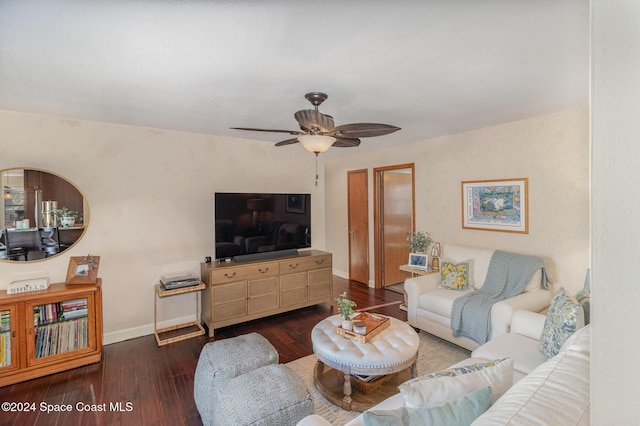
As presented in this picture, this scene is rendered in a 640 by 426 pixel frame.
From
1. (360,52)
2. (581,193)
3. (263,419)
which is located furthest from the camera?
(581,193)

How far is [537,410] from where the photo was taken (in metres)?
0.97

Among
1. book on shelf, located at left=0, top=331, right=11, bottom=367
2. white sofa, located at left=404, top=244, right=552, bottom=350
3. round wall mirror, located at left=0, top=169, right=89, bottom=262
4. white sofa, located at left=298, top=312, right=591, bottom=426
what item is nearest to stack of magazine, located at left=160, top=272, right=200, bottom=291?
round wall mirror, located at left=0, top=169, right=89, bottom=262

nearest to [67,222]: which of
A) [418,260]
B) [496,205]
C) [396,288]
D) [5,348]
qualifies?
[5,348]

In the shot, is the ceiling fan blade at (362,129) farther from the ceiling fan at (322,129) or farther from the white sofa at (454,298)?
the white sofa at (454,298)

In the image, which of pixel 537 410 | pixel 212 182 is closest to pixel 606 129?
pixel 537 410

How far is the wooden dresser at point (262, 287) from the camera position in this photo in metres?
3.48

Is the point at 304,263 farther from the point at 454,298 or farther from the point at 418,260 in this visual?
the point at 454,298

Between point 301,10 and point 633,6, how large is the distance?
1161 millimetres

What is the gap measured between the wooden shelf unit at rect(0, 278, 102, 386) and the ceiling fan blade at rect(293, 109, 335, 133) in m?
2.49

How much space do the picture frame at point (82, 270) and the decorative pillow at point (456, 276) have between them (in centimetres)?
359

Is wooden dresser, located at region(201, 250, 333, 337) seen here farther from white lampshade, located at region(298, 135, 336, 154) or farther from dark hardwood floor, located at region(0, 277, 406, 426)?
white lampshade, located at region(298, 135, 336, 154)

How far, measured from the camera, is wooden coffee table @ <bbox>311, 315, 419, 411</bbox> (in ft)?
6.73

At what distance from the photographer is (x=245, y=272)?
3631 mm

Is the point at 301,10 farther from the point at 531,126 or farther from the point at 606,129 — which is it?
the point at 531,126
